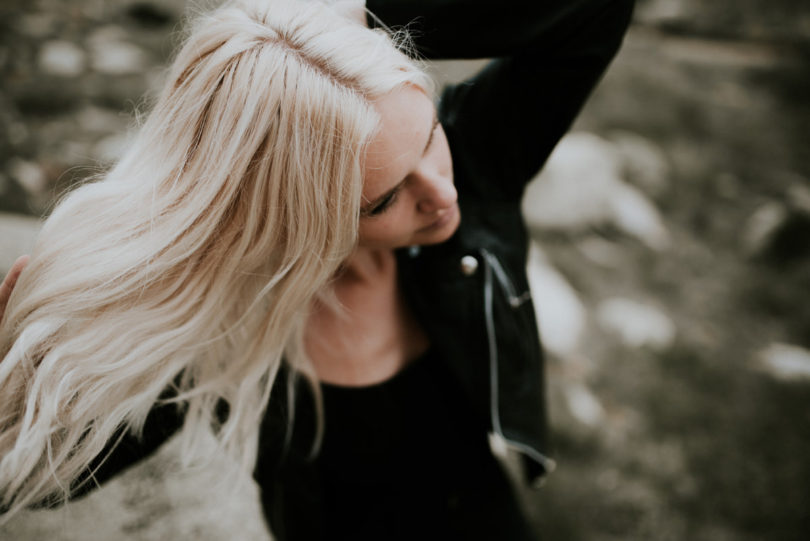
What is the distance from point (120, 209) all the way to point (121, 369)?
385 mm

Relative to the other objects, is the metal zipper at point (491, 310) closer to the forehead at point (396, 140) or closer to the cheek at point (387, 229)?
the cheek at point (387, 229)

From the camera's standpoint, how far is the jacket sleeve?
1321 mm

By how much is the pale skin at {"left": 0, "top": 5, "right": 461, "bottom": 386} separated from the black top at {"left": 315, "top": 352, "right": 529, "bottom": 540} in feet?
0.32

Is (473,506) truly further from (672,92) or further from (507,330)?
(672,92)

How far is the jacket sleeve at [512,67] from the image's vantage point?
1321mm

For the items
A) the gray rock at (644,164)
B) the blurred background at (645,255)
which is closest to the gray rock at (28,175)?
the blurred background at (645,255)

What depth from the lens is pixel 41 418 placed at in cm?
125

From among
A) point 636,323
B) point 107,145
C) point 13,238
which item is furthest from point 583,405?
point 107,145

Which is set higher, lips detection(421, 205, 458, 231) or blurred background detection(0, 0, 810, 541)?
lips detection(421, 205, 458, 231)

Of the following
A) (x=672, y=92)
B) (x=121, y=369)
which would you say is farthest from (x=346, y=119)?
(x=672, y=92)

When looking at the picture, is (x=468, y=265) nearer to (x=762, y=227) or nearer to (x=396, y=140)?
(x=396, y=140)

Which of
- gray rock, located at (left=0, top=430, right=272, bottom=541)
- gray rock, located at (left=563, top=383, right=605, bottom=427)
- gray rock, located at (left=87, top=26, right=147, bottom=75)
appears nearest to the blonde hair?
gray rock, located at (left=0, top=430, right=272, bottom=541)

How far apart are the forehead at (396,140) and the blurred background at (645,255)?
39.9 inches

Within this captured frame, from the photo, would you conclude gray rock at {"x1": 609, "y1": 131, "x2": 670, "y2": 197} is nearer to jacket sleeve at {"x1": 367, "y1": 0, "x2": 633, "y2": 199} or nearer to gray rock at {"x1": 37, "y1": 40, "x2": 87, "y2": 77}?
jacket sleeve at {"x1": 367, "y1": 0, "x2": 633, "y2": 199}
